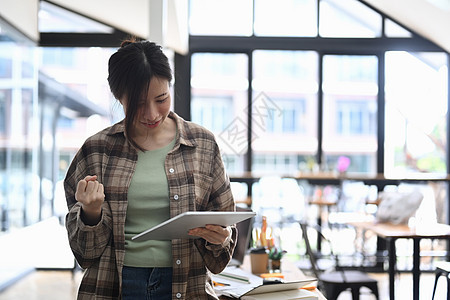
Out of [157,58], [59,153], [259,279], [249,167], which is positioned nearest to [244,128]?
[249,167]

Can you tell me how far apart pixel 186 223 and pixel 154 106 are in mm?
330

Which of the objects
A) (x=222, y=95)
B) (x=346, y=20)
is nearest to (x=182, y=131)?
(x=222, y=95)

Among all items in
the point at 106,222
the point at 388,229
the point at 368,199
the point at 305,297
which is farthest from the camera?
the point at 368,199

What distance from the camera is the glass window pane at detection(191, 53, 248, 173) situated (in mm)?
7047

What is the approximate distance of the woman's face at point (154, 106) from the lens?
138 centimetres

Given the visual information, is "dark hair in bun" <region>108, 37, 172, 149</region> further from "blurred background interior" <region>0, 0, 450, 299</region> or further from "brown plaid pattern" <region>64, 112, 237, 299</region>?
"blurred background interior" <region>0, 0, 450, 299</region>

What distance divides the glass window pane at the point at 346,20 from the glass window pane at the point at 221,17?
3.09 feet

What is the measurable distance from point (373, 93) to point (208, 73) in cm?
210

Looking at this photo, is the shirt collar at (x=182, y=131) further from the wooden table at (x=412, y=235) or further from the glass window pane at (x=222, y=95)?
the glass window pane at (x=222, y=95)

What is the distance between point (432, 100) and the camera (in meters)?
7.12

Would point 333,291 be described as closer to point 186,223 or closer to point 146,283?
point 146,283

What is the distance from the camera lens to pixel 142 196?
137 cm

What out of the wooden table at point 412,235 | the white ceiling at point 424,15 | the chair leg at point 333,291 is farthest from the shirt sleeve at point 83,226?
the white ceiling at point 424,15

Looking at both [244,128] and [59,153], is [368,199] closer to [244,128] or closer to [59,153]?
[244,128]
